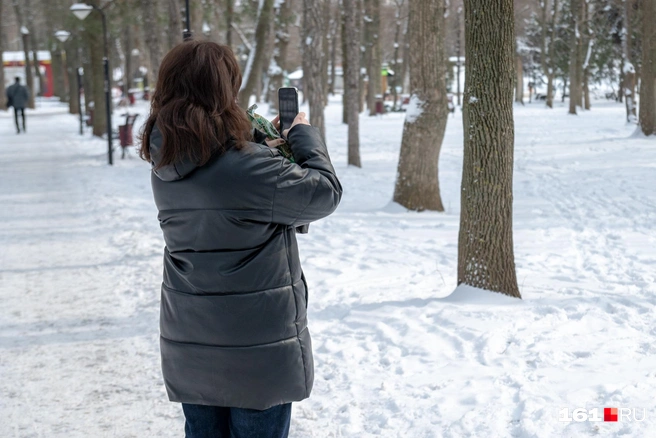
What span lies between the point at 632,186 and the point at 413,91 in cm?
432

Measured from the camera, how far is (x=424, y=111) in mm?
10367

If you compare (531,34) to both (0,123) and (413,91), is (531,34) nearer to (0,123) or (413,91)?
(0,123)

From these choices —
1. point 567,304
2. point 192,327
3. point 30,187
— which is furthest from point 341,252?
point 30,187

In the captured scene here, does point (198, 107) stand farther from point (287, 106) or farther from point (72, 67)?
point (72, 67)

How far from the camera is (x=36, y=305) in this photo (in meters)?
6.44

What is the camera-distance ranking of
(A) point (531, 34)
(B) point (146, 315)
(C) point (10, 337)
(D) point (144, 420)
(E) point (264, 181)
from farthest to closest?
(A) point (531, 34) → (B) point (146, 315) → (C) point (10, 337) → (D) point (144, 420) → (E) point (264, 181)

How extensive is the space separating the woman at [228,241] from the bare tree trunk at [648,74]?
751 inches

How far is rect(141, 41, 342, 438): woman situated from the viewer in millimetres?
2266

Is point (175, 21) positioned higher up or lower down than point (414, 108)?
higher up

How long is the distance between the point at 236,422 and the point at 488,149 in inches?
148

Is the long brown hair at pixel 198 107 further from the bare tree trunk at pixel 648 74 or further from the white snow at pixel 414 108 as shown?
the bare tree trunk at pixel 648 74

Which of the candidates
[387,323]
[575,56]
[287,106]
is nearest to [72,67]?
[575,56]

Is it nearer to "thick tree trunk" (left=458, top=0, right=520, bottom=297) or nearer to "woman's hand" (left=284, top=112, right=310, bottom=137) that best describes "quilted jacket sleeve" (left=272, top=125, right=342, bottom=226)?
"woman's hand" (left=284, top=112, right=310, bottom=137)

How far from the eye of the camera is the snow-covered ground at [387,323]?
4.08m
